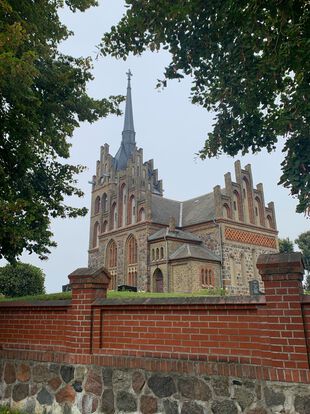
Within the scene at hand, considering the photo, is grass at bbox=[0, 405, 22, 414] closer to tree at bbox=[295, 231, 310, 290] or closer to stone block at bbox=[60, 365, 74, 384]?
stone block at bbox=[60, 365, 74, 384]

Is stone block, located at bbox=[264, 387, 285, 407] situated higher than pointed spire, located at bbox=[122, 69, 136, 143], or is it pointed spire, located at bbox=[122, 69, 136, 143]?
pointed spire, located at bbox=[122, 69, 136, 143]

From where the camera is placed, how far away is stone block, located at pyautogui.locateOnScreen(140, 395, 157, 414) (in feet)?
14.8

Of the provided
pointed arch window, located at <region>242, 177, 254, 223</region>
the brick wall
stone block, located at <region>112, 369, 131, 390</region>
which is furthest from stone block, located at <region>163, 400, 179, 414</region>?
pointed arch window, located at <region>242, 177, 254, 223</region>

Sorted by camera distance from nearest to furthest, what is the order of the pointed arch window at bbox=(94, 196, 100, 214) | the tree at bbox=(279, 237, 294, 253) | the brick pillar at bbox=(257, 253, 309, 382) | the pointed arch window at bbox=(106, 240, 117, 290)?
the brick pillar at bbox=(257, 253, 309, 382) < the pointed arch window at bbox=(106, 240, 117, 290) < the pointed arch window at bbox=(94, 196, 100, 214) < the tree at bbox=(279, 237, 294, 253)

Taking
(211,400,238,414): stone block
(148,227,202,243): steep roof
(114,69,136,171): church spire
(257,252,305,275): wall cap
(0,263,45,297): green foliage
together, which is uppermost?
(114,69,136,171): church spire

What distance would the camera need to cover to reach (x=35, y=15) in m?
8.27

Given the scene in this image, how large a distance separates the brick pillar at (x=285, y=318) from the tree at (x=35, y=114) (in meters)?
4.88

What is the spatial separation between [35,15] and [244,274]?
30546mm

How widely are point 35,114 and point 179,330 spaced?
5.76 meters

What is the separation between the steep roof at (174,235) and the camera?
33.6 metres

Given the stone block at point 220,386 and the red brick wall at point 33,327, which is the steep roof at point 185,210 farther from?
the stone block at point 220,386

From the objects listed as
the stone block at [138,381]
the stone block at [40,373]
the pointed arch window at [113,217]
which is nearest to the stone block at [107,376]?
the stone block at [138,381]

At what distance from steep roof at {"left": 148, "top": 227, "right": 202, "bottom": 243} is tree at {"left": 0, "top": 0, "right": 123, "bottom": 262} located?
74.5ft

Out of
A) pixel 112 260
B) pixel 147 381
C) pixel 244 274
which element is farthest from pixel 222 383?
pixel 112 260
